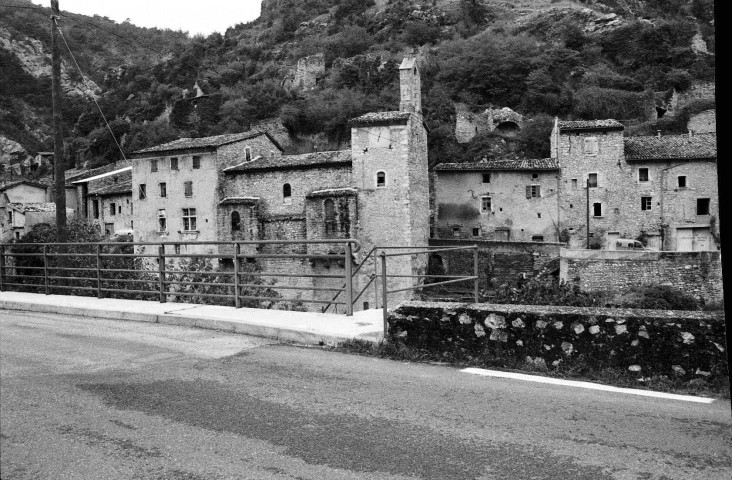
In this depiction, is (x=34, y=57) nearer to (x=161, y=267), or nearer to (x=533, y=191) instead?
(x=533, y=191)

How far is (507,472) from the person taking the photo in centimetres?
375

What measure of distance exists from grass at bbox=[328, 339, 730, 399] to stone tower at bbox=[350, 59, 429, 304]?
98.5ft

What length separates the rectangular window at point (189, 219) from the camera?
144 ft

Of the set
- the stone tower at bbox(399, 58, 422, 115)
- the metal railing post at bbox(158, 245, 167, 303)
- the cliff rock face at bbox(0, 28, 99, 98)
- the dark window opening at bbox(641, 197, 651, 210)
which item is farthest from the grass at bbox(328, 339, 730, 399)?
the cliff rock face at bbox(0, 28, 99, 98)

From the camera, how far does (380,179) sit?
3838 centimetres

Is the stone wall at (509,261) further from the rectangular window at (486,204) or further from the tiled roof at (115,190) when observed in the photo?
the tiled roof at (115,190)

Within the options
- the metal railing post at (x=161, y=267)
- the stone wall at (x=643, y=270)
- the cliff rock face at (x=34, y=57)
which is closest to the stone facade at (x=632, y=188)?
the stone wall at (x=643, y=270)

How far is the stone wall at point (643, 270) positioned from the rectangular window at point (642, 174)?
11.6 meters

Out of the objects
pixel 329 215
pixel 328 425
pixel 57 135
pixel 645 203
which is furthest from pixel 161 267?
pixel 645 203

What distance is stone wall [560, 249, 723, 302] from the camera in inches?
1265

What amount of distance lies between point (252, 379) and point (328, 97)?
231 feet

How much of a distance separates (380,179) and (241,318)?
2996 cm

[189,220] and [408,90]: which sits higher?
[408,90]

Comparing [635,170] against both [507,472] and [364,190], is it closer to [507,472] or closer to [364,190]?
[364,190]
